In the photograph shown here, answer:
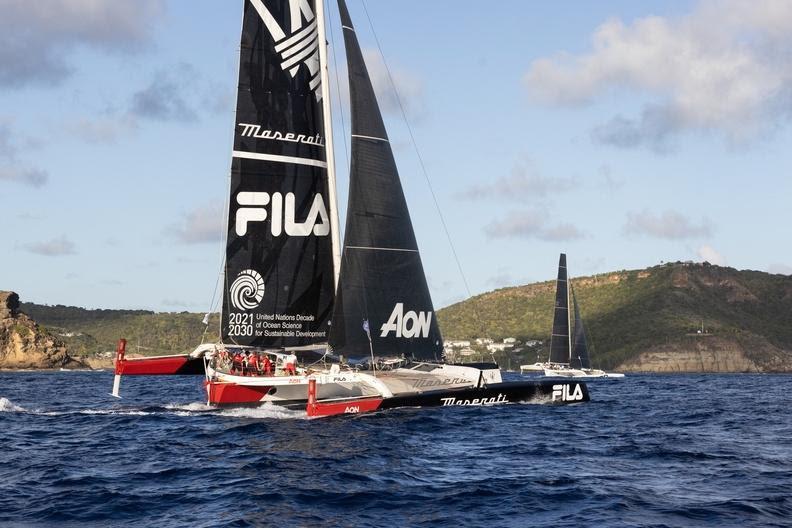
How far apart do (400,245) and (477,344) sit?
13523cm

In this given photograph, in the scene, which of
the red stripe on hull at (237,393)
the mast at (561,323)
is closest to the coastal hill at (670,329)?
the mast at (561,323)

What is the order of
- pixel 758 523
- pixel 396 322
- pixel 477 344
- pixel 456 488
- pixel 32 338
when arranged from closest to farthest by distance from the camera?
pixel 758 523 < pixel 456 488 < pixel 396 322 < pixel 32 338 < pixel 477 344

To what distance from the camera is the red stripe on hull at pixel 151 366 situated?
32.9 metres

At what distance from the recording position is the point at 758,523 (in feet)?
49.5

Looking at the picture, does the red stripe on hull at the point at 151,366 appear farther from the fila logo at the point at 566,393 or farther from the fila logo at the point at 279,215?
the fila logo at the point at 566,393

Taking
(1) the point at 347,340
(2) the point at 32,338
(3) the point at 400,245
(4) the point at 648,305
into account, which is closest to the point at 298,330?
(1) the point at 347,340

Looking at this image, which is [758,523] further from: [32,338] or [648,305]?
Result: [648,305]

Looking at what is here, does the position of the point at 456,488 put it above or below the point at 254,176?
below

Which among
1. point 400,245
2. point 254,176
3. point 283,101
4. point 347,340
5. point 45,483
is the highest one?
point 283,101

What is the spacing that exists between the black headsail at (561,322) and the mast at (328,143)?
5943cm

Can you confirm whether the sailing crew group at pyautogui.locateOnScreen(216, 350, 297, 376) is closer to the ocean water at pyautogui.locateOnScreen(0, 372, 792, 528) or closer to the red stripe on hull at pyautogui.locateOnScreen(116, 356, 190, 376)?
the ocean water at pyautogui.locateOnScreen(0, 372, 792, 528)

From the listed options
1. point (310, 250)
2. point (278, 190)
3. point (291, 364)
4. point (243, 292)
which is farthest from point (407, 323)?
point (278, 190)

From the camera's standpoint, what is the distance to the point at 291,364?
32.9 meters

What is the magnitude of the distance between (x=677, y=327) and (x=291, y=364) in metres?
150
